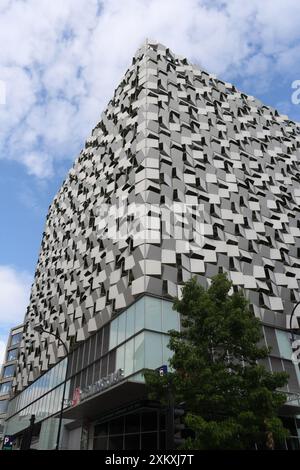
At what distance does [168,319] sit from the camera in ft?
96.2

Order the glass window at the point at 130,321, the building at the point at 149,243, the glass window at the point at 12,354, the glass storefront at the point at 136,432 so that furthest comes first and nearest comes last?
the glass window at the point at 12,354 → the building at the point at 149,243 → the glass window at the point at 130,321 → the glass storefront at the point at 136,432

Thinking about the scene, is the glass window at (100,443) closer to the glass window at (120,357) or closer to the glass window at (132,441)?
the glass window at (132,441)

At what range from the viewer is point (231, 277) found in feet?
115

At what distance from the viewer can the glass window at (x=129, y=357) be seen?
1093 inches

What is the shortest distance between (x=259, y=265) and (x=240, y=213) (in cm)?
636

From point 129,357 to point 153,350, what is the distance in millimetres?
2342

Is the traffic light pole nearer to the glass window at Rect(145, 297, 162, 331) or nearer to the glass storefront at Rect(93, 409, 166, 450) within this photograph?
the glass storefront at Rect(93, 409, 166, 450)

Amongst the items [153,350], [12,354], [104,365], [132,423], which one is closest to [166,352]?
[153,350]

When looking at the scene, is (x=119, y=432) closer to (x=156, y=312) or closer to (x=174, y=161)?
(x=156, y=312)

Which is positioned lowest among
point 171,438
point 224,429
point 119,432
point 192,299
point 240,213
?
point 171,438

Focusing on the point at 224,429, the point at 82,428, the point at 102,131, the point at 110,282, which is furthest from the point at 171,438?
the point at 102,131

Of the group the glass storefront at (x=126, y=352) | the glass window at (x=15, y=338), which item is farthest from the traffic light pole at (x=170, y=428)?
the glass window at (x=15, y=338)

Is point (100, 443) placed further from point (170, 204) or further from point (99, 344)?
point (170, 204)

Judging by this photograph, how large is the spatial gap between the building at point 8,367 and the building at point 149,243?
32392 millimetres
